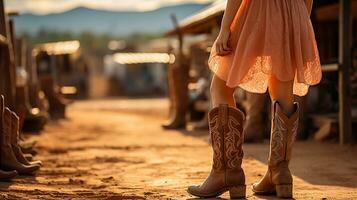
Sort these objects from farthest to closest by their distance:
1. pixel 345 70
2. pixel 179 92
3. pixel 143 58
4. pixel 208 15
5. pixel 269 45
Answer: pixel 143 58
pixel 179 92
pixel 208 15
pixel 345 70
pixel 269 45

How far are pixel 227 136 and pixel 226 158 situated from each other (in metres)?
0.13

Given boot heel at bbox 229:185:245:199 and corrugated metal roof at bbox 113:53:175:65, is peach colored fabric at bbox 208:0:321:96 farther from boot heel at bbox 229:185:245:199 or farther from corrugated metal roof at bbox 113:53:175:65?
corrugated metal roof at bbox 113:53:175:65

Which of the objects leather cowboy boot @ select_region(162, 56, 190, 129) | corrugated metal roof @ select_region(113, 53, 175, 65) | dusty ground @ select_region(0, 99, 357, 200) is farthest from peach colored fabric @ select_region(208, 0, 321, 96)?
corrugated metal roof @ select_region(113, 53, 175, 65)

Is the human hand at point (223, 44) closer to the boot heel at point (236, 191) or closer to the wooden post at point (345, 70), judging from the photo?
the boot heel at point (236, 191)

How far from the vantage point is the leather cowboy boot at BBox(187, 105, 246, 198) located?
3902 millimetres

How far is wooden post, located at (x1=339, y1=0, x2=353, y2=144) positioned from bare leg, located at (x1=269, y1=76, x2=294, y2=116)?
3.70m

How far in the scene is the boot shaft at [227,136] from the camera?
155 inches

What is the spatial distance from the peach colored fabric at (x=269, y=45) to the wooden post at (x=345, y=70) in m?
3.64

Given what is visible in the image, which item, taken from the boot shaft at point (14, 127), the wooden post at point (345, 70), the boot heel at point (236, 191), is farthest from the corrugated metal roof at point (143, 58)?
the boot heel at point (236, 191)

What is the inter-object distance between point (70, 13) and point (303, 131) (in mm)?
195664

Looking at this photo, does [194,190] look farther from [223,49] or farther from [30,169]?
[30,169]

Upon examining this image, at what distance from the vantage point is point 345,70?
7.44 m

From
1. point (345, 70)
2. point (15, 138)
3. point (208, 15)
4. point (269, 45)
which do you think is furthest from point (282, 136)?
point (208, 15)

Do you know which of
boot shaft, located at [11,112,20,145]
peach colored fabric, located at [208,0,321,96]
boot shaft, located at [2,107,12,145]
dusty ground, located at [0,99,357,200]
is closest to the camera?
peach colored fabric, located at [208,0,321,96]
